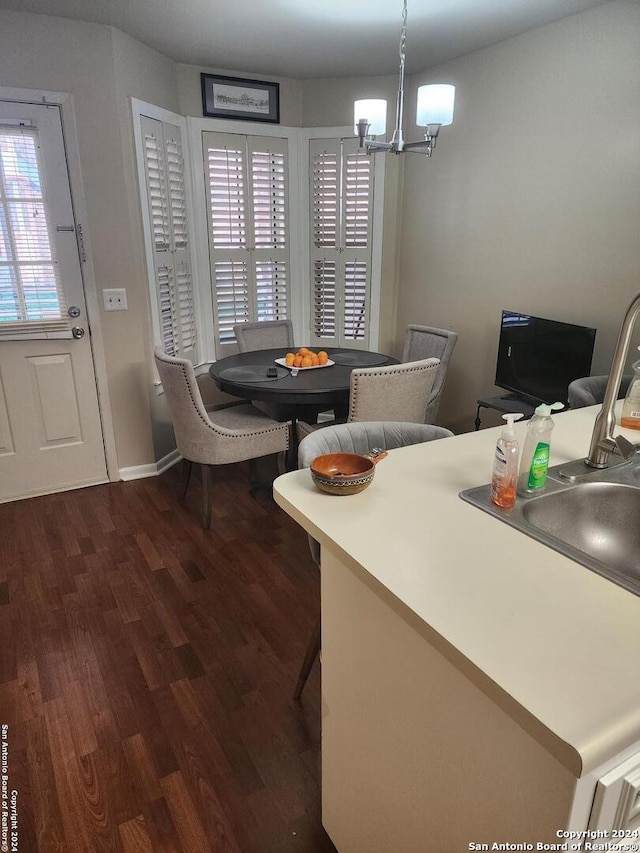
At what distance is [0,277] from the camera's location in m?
3.03

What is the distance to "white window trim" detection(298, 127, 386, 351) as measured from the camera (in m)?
3.98

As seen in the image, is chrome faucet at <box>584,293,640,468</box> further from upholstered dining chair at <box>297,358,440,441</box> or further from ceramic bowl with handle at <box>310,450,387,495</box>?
upholstered dining chair at <box>297,358,440,441</box>

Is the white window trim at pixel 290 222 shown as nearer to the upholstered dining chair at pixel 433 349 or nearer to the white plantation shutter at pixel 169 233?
the white plantation shutter at pixel 169 233

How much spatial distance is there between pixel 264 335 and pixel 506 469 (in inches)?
123

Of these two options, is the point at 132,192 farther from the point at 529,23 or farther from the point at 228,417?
the point at 529,23

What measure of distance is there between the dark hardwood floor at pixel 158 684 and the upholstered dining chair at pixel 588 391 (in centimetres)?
141

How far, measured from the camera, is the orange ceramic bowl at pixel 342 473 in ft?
4.17

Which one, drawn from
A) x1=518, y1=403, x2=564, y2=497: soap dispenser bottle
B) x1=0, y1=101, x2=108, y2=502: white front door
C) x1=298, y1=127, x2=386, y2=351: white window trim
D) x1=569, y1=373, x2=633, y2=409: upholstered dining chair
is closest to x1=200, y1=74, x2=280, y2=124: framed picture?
x1=298, y1=127, x2=386, y2=351: white window trim

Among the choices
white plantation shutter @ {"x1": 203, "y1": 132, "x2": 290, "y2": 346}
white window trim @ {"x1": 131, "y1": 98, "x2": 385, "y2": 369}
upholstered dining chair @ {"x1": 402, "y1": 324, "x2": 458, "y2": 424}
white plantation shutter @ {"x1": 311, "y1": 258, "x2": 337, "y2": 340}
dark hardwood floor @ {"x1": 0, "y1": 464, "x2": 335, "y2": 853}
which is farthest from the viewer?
white plantation shutter @ {"x1": 311, "y1": 258, "x2": 337, "y2": 340}

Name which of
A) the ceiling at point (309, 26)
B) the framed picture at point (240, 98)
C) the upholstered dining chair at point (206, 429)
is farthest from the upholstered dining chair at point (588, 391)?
the framed picture at point (240, 98)

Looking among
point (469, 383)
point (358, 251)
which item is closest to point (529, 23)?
point (358, 251)

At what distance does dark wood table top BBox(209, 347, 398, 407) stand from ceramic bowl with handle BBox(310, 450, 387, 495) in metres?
1.52

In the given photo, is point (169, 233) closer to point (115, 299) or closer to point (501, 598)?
point (115, 299)

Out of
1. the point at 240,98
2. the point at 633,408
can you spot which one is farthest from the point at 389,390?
the point at 240,98
